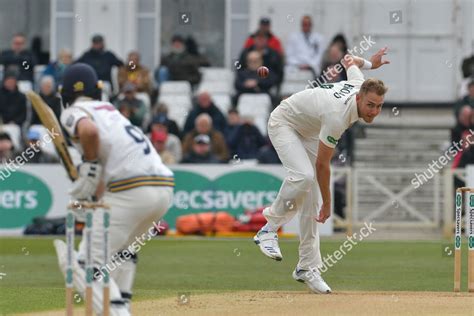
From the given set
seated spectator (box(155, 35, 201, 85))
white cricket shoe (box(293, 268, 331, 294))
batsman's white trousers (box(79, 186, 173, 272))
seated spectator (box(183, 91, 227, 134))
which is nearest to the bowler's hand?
white cricket shoe (box(293, 268, 331, 294))

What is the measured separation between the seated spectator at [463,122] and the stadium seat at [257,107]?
141 inches

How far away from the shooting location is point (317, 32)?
2738cm

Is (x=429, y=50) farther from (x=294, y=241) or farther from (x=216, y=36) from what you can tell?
(x=294, y=241)

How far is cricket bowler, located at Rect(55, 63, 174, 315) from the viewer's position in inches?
376

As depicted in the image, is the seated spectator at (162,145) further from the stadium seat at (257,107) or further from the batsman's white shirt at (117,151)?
the batsman's white shirt at (117,151)

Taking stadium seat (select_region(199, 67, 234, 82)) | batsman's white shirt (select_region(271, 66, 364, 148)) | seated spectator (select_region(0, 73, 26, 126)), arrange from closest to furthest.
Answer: batsman's white shirt (select_region(271, 66, 364, 148)) → seated spectator (select_region(0, 73, 26, 126)) → stadium seat (select_region(199, 67, 234, 82))

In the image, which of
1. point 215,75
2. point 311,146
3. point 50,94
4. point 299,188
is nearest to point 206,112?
point 215,75

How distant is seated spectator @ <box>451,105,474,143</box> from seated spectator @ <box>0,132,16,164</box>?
26.6 ft

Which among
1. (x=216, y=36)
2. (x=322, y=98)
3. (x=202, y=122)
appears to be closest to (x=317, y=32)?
(x=216, y=36)

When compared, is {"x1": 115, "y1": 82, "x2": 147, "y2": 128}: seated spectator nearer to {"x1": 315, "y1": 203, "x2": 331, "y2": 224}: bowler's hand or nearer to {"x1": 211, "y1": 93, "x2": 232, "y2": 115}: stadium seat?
{"x1": 211, "y1": 93, "x2": 232, "y2": 115}: stadium seat

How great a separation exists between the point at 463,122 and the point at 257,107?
4017 millimetres

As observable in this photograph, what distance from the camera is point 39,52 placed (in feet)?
94.2

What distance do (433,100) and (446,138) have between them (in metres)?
1.80

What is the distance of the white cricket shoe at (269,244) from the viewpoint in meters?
13.2
